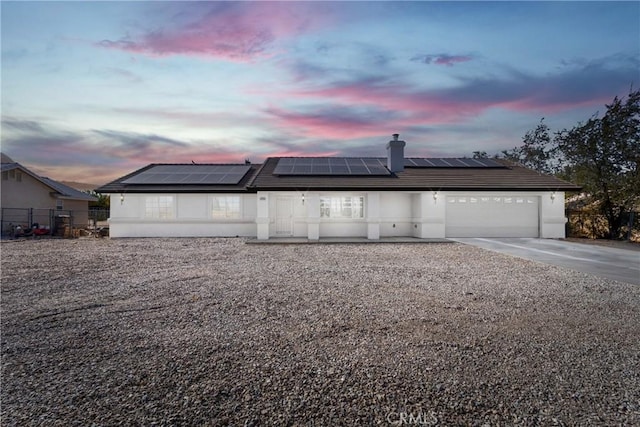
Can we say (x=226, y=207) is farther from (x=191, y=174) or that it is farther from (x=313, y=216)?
(x=313, y=216)

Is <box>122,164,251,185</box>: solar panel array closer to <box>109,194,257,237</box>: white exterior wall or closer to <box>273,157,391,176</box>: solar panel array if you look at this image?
<box>109,194,257,237</box>: white exterior wall

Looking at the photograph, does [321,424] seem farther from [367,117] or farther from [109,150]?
[109,150]

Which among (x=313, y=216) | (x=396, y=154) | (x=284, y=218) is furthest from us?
(x=396, y=154)

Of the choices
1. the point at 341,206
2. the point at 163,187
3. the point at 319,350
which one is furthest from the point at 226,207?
the point at 319,350

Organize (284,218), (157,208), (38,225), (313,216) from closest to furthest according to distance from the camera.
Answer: (313,216), (284,218), (157,208), (38,225)

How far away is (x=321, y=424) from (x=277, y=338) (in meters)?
1.66

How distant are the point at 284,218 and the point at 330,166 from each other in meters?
4.19

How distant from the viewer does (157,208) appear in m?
15.5

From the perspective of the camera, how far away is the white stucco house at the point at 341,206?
578 inches

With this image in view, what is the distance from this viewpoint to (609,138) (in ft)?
51.1

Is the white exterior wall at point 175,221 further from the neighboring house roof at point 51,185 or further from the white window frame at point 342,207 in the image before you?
the neighboring house roof at point 51,185

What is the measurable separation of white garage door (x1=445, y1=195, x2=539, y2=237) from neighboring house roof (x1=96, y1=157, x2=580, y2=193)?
0.76 metres

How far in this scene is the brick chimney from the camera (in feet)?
55.0

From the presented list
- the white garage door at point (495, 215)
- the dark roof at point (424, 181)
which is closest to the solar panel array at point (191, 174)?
the dark roof at point (424, 181)
